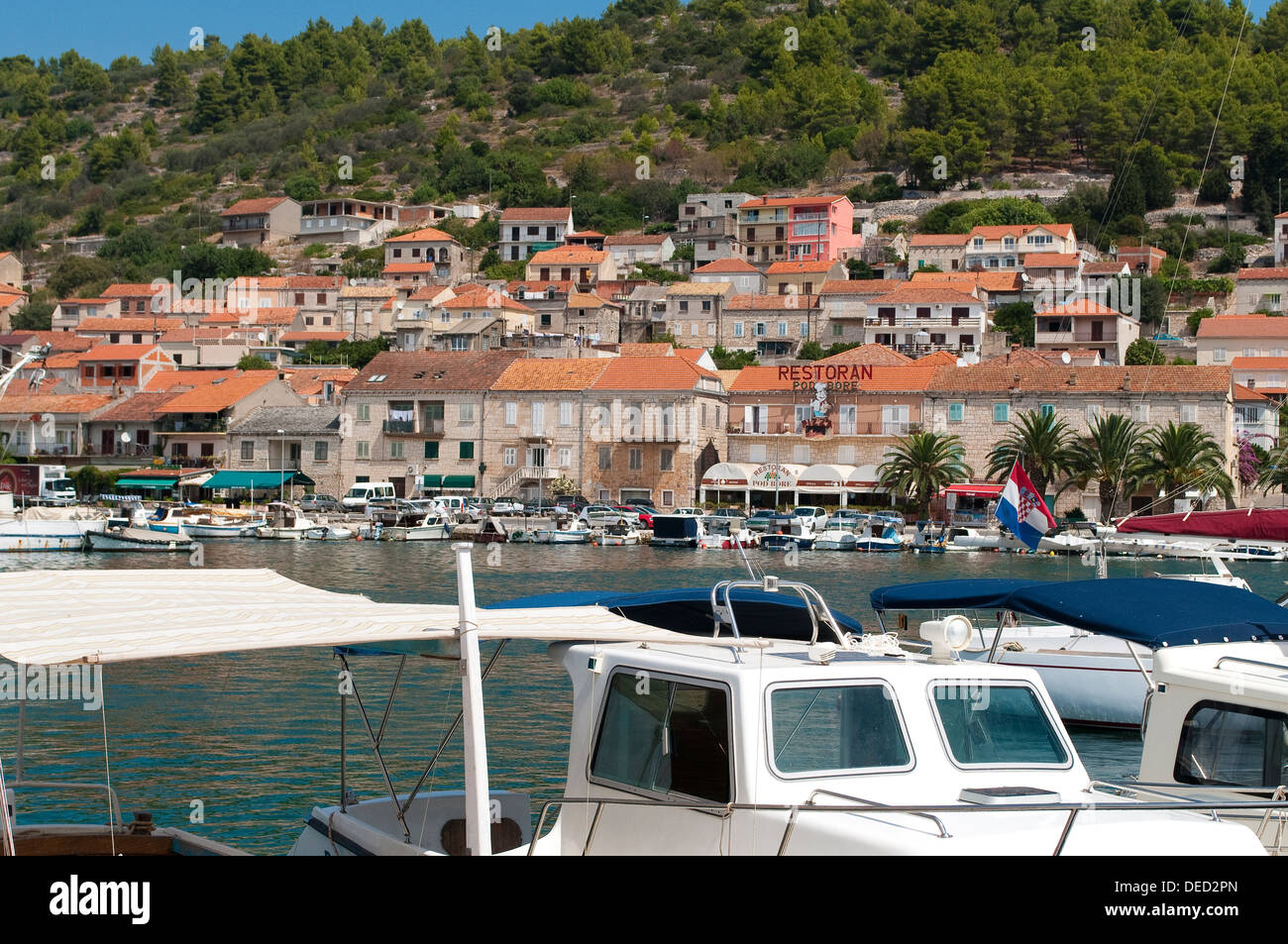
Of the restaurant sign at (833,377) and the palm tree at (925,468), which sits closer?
the palm tree at (925,468)

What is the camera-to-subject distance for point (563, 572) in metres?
48.5

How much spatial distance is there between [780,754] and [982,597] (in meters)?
6.06

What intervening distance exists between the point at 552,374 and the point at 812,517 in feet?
53.5

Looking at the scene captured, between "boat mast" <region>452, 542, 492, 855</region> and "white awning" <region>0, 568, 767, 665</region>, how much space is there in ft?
0.52

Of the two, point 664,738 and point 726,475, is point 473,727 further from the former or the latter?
point 726,475

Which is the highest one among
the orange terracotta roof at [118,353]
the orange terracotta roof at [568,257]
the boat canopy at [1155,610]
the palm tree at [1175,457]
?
the orange terracotta roof at [568,257]

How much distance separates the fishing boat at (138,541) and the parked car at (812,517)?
86.9 ft

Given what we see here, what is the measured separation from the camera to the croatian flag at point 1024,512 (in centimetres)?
2247

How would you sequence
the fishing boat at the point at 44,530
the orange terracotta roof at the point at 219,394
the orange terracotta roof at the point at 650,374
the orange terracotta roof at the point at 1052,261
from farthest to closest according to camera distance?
the orange terracotta roof at the point at 1052,261, the orange terracotta roof at the point at 219,394, the orange terracotta roof at the point at 650,374, the fishing boat at the point at 44,530

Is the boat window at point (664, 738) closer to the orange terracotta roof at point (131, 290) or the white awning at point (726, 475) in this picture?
the white awning at point (726, 475)

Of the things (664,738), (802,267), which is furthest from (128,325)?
(664,738)

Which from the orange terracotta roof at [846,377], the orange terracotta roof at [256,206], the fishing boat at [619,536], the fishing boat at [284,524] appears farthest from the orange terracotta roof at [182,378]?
the orange terracotta roof at [256,206]

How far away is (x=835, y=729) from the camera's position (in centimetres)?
766

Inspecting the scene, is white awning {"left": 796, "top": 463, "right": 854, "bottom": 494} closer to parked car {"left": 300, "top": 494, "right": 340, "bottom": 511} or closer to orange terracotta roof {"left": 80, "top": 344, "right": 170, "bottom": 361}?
parked car {"left": 300, "top": 494, "right": 340, "bottom": 511}
